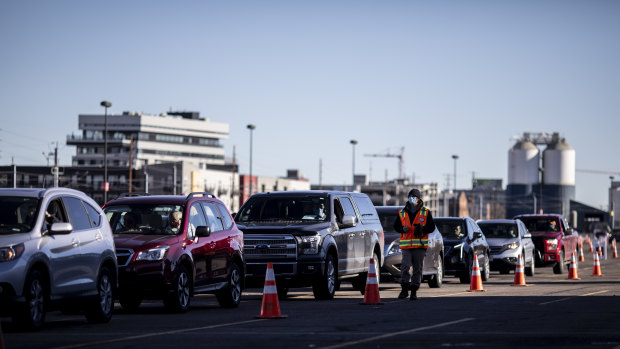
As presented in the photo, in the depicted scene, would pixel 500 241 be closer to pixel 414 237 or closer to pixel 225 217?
pixel 414 237

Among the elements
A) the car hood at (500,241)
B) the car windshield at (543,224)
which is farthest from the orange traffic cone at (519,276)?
the car windshield at (543,224)

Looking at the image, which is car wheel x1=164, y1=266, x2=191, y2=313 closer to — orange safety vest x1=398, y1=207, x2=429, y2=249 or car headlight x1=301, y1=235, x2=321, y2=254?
car headlight x1=301, y1=235, x2=321, y2=254

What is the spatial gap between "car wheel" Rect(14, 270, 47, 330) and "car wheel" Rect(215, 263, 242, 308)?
5.44m

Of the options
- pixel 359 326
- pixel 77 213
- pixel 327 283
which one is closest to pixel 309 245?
pixel 327 283

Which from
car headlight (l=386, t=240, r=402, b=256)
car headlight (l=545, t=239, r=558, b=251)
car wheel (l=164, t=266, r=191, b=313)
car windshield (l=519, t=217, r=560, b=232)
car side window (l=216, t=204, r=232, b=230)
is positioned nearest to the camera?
car wheel (l=164, t=266, r=191, b=313)

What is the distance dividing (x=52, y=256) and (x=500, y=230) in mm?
24830

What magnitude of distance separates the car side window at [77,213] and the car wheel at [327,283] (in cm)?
666

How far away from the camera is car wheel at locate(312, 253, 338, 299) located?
21891 millimetres

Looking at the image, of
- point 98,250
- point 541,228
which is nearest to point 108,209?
point 98,250

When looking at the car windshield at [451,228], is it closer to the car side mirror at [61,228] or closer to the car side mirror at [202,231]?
the car side mirror at [202,231]

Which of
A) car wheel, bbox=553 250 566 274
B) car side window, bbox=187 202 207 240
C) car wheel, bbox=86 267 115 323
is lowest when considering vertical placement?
car wheel, bbox=553 250 566 274

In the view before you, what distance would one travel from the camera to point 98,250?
16000mm

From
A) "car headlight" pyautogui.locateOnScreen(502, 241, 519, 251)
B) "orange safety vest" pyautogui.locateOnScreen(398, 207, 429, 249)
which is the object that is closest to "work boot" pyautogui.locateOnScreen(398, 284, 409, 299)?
"orange safety vest" pyautogui.locateOnScreen(398, 207, 429, 249)

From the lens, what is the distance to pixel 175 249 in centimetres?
1800
